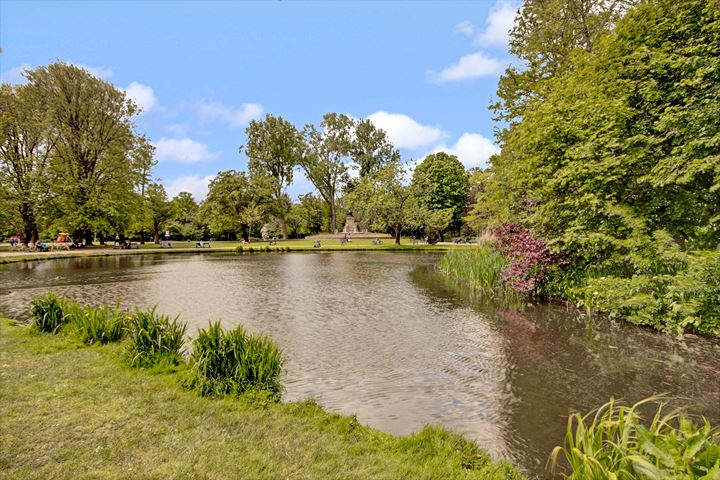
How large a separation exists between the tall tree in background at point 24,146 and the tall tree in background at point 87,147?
3.18 feet

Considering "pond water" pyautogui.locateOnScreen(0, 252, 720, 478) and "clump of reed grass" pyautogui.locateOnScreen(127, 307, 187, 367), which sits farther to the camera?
"clump of reed grass" pyautogui.locateOnScreen(127, 307, 187, 367)

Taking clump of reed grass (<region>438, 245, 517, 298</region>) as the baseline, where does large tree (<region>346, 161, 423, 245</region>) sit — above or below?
above

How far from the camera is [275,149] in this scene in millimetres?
63594

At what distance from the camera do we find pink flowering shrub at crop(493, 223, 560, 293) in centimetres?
1402

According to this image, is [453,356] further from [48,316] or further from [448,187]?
[448,187]

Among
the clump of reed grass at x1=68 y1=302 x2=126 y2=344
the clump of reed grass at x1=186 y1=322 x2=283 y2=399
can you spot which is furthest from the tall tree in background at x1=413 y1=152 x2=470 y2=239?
the clump of reed grass at x1=186 y1=322 x2=283 y2=399

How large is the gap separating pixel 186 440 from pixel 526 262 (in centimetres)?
1290

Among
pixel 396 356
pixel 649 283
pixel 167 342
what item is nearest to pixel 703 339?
pixel 649 283

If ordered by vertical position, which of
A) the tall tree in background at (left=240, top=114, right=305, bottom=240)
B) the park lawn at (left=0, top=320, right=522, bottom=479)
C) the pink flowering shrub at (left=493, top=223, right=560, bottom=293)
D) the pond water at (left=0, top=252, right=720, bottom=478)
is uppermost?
the tall tree in background at (left=240, top=114, right=305, bottom=240)

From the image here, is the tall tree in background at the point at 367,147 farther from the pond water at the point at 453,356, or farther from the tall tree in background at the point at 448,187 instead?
the pond water at the point at 453,356

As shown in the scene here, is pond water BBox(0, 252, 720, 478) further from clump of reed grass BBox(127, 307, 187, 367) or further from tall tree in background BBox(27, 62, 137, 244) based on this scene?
tall tree in background BBox(27, 62, 137, 244)

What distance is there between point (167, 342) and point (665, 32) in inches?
552

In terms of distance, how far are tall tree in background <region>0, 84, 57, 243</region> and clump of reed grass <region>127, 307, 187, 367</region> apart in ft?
142

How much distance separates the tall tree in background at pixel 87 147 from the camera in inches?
1596
